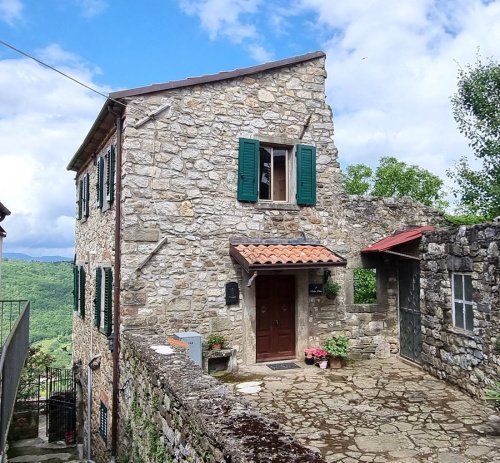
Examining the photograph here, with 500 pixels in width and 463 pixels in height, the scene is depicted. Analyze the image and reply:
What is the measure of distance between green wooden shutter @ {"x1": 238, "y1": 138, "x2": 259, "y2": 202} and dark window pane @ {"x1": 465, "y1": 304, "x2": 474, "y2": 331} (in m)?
4.22

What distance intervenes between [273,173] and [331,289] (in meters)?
2.67

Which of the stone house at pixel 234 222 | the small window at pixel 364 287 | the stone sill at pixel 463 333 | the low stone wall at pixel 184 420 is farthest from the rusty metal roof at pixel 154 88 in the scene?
the small window at pixel 364 287

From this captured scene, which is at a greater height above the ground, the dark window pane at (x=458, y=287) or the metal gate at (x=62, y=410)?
the dark window pane at (x=458, y=287)

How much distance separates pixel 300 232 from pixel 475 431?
15.4 feet

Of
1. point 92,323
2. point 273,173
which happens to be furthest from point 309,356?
point 92,323

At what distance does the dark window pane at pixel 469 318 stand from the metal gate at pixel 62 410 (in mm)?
10702

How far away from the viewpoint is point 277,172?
924 centimetres

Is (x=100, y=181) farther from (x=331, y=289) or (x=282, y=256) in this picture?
(x=331, y=289)

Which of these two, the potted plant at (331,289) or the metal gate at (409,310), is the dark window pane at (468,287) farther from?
the potted plant at (331,289)

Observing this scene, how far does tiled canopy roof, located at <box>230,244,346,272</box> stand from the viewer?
7.77 m

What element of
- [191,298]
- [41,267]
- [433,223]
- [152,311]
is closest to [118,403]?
[152,311]

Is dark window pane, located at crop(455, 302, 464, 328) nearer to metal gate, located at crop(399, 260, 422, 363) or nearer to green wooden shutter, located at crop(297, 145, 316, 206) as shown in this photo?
metal gate, located at crop(399, 260, 422, 363)

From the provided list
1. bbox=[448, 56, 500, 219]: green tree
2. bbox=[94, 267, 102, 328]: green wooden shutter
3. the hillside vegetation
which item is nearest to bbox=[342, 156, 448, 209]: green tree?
bbox=[448, 56, 500, 219]: green tree

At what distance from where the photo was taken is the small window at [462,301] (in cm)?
725
